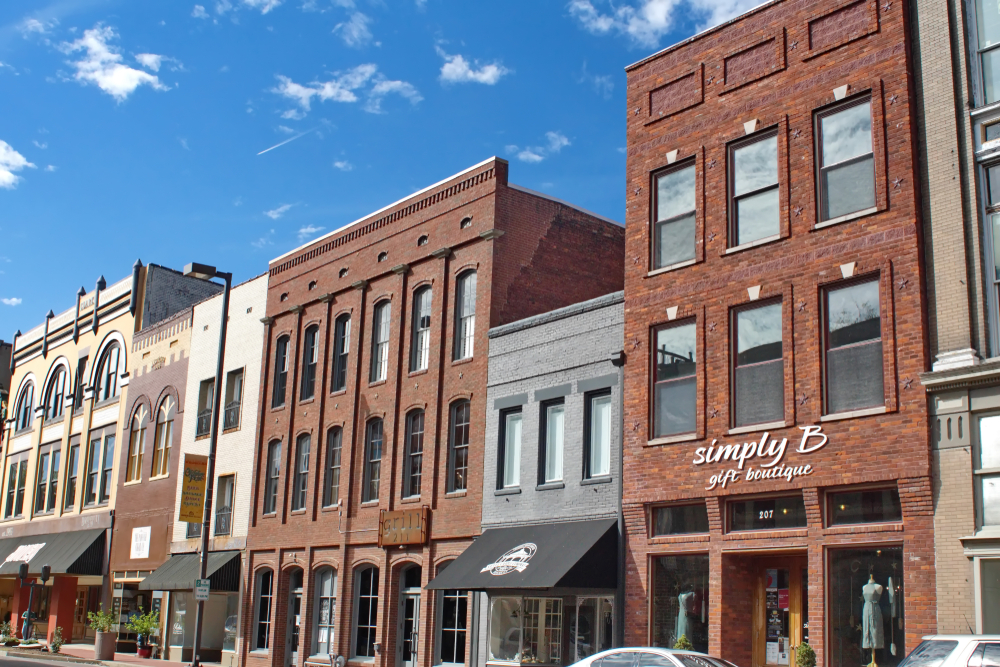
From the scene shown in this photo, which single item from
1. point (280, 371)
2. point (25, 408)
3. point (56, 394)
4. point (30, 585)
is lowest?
point (30, 585)

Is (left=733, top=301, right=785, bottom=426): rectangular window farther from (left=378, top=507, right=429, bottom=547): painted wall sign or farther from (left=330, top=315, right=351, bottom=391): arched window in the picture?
(left=330, top=315, right=351, bottom=391): arched window

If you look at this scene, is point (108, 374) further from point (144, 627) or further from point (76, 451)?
point (144, 627)

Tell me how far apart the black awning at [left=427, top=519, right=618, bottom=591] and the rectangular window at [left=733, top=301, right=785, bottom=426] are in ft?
12.2

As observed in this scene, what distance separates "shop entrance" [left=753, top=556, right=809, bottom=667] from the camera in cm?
1842

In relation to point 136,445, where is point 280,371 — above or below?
above

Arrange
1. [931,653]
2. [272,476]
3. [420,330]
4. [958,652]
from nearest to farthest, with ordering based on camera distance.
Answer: [958,652]
[931,653]
[420,330]
[272,476]

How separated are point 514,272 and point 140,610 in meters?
19.5

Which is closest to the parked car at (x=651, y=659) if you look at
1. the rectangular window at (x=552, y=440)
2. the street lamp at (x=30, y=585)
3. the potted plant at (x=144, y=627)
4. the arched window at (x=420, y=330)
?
the rectangular window at (x=552, y=440)

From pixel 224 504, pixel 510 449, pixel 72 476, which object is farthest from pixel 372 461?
pixel 72 476

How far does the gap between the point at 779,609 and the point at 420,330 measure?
1298 centimetres

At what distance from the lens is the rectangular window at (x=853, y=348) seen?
17391mm

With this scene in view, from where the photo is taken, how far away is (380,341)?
1179 inches

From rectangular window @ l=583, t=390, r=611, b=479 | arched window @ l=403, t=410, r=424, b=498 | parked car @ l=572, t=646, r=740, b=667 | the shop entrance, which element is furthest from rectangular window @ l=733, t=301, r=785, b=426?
arched window @ l=403, t=410, r=424, b=498

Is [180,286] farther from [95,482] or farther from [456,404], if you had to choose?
[456,404]
